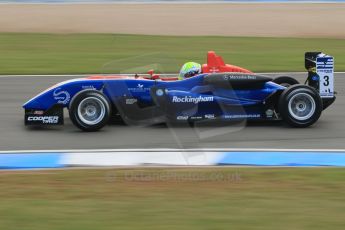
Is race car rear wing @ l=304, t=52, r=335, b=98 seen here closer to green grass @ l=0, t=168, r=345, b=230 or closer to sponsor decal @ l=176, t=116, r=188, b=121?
sponsor decal @ l=176, t=116, r=188, b=121

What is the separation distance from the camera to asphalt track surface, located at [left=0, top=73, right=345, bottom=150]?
9219 mm

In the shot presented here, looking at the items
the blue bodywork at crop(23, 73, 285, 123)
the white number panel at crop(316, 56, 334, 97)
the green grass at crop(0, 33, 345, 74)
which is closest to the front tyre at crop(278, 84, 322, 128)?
the blue bodywork at crop(23, 73, 285, 123)

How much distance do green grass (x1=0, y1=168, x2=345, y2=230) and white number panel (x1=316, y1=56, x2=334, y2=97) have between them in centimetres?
283

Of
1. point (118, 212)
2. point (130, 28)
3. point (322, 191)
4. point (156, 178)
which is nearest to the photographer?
point (118, 212)

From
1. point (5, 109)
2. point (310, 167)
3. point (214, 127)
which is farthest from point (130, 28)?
point (310, 167)

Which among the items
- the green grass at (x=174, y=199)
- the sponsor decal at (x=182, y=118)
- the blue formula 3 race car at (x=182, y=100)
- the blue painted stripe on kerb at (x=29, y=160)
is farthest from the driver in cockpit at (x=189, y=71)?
the green grass at (x=174, y=199)

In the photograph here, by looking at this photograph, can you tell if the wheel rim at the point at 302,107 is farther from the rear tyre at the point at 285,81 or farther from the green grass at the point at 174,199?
the green grass at the point at 174,199

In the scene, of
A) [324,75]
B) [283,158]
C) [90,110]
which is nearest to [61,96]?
[90,110]

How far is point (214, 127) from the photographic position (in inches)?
400

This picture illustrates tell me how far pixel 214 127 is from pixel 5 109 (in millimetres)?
3626

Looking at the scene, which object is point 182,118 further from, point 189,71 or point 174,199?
point 174,199

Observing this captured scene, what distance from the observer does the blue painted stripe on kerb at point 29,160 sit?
8.21 meters

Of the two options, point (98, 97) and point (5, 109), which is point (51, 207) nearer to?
point (98, 97)

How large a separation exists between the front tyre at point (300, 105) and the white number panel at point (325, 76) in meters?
0.47
